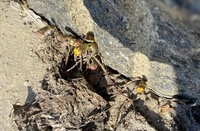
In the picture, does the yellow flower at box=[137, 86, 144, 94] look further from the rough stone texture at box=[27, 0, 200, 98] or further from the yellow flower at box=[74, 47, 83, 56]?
the yellow flower at box=[74, 47, 83, 56]

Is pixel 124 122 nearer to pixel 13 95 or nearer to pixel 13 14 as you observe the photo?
pixel 13 95

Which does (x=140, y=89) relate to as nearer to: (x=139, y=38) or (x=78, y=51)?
(x=78, y=51)

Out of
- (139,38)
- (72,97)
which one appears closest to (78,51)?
(72,97)

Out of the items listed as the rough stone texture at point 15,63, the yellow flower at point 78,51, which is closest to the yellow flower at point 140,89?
the yellow flower at point 78,51

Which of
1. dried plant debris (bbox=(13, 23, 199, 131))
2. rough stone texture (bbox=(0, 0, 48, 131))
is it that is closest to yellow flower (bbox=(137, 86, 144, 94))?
dried plant debris (bbox=(13, 23, 199, 131))

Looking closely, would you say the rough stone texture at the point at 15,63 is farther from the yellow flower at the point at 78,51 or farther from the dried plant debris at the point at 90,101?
the yellow flower at the point at 78,51

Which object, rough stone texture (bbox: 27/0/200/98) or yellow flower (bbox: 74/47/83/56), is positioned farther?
yellow flower (bbox: 74/47/83/56)

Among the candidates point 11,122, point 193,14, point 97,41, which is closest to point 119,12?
point 97,41
